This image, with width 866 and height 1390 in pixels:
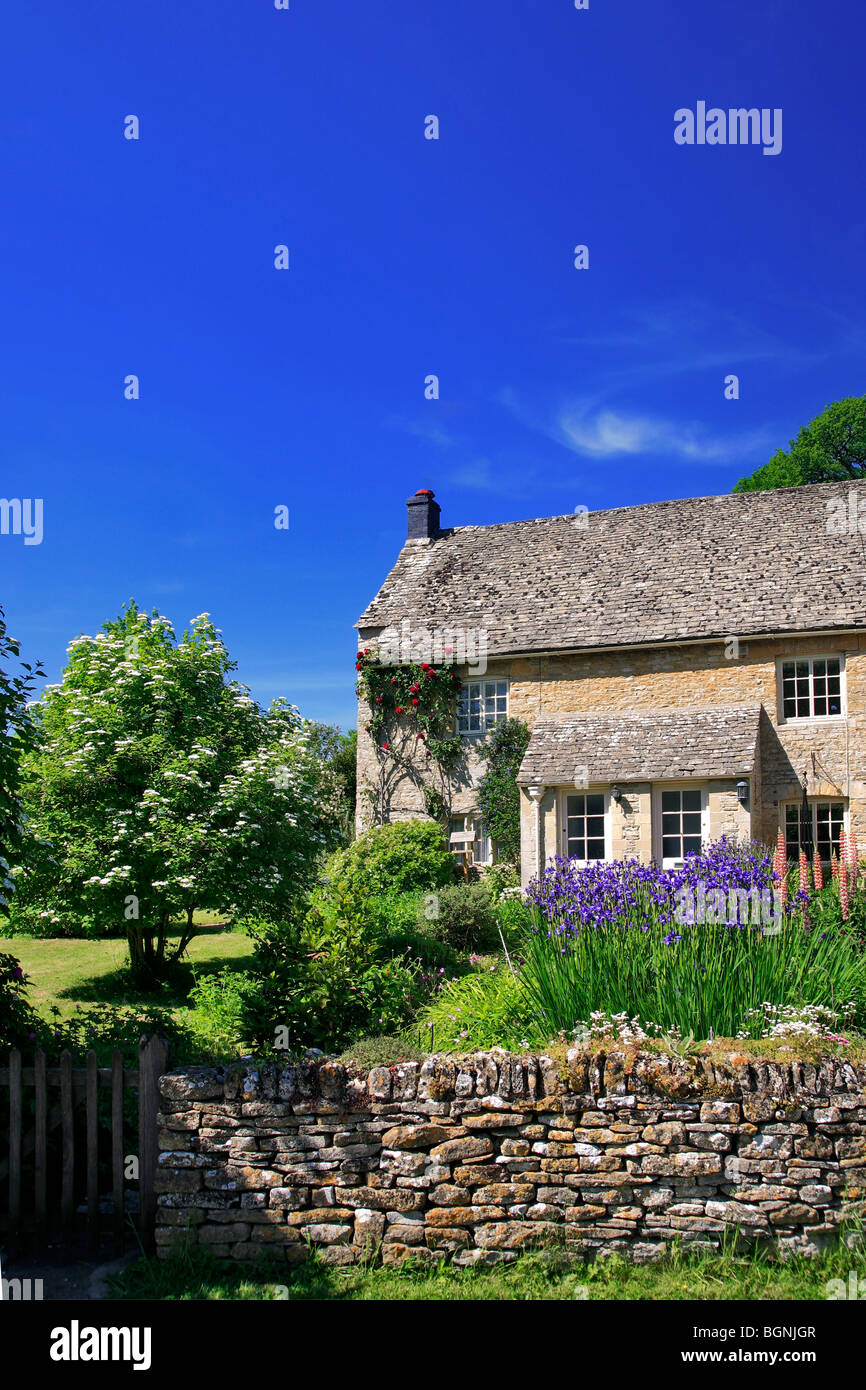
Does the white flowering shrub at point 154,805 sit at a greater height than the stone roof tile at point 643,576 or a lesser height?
lesser

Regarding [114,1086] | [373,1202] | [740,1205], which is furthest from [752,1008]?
[114,1086]

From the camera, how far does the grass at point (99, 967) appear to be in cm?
1442

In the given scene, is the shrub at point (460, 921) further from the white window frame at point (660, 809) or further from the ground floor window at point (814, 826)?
the ground floor window at point (814, 826)

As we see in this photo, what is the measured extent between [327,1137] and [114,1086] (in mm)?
1356

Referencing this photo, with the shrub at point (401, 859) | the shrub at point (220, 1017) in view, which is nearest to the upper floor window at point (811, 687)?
the shrub at point (401, 859)

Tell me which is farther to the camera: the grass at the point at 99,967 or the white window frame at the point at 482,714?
the white window frame at the point at 482,714

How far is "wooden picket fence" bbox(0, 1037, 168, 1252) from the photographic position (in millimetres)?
5668

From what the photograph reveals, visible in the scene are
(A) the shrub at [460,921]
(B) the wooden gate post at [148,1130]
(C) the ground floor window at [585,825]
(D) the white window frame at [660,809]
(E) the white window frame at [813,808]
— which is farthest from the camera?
(C) the ground floor window at [585,825]

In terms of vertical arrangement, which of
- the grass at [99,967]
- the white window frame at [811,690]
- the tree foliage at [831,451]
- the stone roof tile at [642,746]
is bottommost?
the grass at [99,967]

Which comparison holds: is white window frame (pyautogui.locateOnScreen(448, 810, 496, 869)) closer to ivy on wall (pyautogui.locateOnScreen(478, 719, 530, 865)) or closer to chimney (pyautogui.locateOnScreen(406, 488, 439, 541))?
ivy on wall (pyautogui.locateOnScreen(478, 719, 530, 865))

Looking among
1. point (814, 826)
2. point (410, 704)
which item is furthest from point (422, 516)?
point (814, 826)

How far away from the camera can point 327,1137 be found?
5566mm

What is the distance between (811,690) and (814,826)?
2.63m

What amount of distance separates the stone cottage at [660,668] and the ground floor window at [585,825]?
0.13 ft
